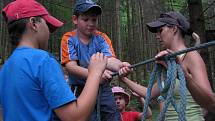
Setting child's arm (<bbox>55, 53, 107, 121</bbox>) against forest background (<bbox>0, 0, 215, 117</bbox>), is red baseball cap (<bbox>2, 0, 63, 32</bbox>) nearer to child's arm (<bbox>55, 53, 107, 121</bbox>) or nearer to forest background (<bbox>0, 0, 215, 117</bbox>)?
child's arm (<bbox>55, 53, 107, 121</bbox>)

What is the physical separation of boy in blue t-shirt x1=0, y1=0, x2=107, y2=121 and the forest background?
11.8 feet

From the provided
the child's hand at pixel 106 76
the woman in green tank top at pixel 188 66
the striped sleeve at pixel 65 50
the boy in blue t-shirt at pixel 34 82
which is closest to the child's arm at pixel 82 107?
the boy in blue t-shirt at pixel 34 82

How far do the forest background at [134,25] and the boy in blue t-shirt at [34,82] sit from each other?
3603 mm

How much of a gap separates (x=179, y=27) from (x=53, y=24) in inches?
33.6

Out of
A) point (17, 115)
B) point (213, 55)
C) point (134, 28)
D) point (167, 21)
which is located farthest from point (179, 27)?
point (134, 28)

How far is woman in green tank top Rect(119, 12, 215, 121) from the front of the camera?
192cm

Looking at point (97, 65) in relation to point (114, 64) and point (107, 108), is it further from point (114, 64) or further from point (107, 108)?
point (107, 108)

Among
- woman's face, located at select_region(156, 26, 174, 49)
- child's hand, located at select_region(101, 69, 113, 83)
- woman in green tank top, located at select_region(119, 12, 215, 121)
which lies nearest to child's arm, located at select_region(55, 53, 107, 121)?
woman in green tank top, located at select_region(119, 12, 215, 121)

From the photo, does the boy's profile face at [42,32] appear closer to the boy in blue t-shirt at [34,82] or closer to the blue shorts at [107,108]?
the boy in blue t-shirt at [34,82]

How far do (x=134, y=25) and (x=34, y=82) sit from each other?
1193 centimetres

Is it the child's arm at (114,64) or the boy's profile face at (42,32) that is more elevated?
the boy's profile face at (42,32)

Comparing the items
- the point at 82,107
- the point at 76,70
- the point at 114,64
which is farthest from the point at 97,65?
the point at 76,70

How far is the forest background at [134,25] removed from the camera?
652 centimetres

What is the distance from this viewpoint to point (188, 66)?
6.75ft
